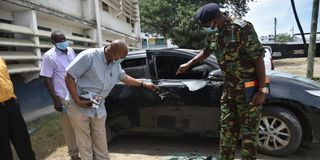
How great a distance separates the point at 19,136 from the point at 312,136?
11.3 feet

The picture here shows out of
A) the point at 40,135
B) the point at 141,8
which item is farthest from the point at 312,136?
the point at 141,8

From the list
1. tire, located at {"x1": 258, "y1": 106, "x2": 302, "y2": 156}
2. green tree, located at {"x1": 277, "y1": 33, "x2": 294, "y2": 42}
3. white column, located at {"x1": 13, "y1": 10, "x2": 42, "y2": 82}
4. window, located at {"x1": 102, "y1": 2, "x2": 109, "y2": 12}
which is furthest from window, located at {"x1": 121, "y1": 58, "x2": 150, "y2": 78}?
green tree, located at {"x1": 277, "y1": 33, "x2": 294, "y2": 42}

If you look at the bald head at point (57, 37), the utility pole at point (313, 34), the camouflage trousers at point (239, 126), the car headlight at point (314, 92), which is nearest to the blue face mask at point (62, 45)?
the bald head at point (57, 37)

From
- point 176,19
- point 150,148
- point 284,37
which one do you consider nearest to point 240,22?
point 150,148

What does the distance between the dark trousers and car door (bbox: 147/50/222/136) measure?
5.90 feet

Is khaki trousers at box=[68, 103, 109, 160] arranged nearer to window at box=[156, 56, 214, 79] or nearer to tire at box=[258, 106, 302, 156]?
window at box=[156, 56, 214, 79]

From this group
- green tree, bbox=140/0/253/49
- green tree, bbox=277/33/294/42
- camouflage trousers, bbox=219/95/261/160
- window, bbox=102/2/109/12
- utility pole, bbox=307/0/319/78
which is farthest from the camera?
green tree, bbox=277/33/294/42

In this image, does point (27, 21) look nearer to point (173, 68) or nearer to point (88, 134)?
point (173, 68)

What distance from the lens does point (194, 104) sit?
15.2 ft

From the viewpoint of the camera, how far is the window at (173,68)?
4.84 meters

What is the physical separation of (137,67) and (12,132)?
205cm

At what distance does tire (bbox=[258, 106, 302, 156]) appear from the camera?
427 cm

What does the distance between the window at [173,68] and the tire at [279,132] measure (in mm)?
1046

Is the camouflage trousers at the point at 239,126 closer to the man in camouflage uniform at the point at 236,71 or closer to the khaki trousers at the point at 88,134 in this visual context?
the man in camouflage uniform at the point at 236,71
